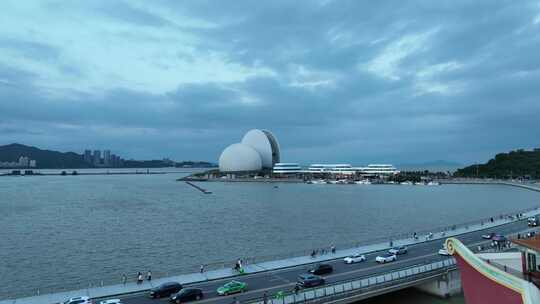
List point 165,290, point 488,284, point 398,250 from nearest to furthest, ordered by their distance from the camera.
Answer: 1. point 488,284
2. point 165,290
3. point 398,250

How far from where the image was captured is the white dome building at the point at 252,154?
3883 inches

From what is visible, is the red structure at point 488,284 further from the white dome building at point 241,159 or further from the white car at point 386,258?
the white dome building at point 241,159

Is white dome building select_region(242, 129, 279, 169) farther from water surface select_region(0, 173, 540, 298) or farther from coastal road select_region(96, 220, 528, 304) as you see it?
coastal road select_region(96, 220, 528, 304)

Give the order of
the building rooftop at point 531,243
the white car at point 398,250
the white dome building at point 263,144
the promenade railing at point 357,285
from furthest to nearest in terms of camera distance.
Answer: the white dome building at point 263,144, the white car at point 398,250, the promenade railing at point 357,285, the building rooftop at point 531,243

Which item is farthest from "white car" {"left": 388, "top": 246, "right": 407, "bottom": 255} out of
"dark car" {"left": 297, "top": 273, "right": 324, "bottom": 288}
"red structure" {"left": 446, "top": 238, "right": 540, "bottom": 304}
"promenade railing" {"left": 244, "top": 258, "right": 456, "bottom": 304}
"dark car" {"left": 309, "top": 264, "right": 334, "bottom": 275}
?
"red structure" {"left": 446, "top": 238, "right": 540, "bottom": 304}

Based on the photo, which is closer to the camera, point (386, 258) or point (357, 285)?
point (357, 285)

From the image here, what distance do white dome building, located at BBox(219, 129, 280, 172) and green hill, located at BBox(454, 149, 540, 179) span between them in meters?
44.7

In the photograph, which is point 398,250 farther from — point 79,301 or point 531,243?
point 79,301

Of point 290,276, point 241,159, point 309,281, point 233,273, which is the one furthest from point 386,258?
point 241,159

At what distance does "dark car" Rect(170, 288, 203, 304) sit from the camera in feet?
34.6

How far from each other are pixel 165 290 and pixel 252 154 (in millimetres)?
88020

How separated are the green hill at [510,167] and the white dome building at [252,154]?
44.7m

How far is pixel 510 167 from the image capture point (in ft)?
299

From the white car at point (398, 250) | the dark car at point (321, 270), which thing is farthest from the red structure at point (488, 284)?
the white car at point (398, 250)
